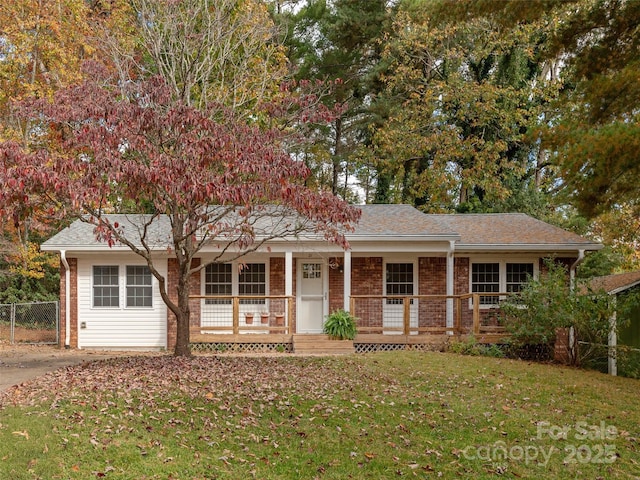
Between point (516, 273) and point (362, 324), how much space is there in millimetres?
4526

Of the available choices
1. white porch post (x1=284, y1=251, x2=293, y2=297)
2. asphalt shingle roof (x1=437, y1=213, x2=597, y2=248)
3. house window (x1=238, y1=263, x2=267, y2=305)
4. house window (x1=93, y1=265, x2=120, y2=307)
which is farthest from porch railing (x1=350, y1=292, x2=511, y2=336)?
house window (x1=93, y1=265, x2=120, y2=307)

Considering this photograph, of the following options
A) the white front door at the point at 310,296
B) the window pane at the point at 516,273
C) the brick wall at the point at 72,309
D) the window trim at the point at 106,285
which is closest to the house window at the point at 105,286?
the window trim at the point at 106,285

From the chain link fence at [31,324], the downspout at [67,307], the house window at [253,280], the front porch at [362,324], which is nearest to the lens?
the front porch at [362,324]

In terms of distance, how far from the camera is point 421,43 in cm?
2294

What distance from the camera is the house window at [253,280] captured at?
50.5ft

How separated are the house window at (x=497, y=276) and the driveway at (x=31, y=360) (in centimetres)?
978

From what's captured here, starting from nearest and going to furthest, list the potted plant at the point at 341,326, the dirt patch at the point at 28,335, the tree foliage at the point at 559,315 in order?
the tree foliage at the point at 559,315 → the potted plant at the point at 341,326 → the dirt patch at the point at 28,335

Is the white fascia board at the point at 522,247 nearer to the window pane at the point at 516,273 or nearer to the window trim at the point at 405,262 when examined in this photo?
the window pane at the point at 516,273

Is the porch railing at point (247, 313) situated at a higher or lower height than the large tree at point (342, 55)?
lower

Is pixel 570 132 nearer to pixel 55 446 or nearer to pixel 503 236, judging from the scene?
pixel 503 236

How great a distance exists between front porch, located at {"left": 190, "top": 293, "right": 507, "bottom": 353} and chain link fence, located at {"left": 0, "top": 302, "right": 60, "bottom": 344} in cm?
569

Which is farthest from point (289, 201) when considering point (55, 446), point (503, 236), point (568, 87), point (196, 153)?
point (568, 87)

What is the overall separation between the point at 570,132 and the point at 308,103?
500 centimetres

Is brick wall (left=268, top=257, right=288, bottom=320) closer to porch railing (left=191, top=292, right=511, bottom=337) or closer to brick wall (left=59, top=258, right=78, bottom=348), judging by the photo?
porch railing (left=191, top=292, right=511, bottom=337)
